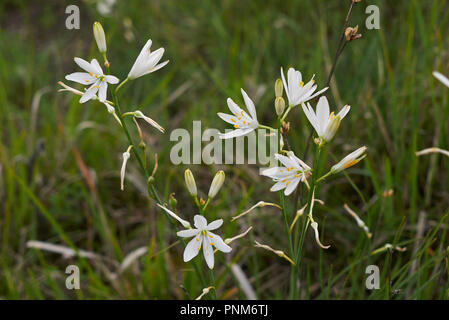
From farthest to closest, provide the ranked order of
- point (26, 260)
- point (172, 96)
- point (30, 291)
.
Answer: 1. point (172, 96)
2. point (26, 260)
3. point (30, 291)

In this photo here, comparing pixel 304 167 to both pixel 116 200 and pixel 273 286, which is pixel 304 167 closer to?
pixel 273 286

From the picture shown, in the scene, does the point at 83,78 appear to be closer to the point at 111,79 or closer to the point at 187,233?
the point at 111,79

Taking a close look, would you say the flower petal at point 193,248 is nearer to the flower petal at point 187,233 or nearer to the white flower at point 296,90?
the flower petal at point 187,233

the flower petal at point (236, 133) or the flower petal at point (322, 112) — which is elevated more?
the flower petal at point (322, 112)

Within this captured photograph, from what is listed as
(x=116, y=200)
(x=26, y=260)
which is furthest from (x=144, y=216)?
(x=26, y=260)

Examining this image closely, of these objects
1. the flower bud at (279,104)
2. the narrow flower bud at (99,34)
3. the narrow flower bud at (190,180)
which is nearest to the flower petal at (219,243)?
the narrow flower bud at (190,180)

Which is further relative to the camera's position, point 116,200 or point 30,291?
point 116,200
